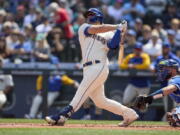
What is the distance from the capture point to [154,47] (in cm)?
1471

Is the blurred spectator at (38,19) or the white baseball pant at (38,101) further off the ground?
the blurred spectator at (38,19)

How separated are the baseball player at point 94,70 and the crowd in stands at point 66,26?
17.1 ft

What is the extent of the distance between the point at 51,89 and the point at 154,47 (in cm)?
267

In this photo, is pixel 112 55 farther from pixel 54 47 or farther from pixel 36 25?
pixel 36 25

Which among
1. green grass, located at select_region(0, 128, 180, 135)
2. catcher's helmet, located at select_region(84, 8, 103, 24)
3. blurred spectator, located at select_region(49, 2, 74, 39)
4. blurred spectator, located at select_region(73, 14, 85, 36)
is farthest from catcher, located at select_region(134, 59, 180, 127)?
blurred spectator, located at select_region(73, 14, 85, 36)

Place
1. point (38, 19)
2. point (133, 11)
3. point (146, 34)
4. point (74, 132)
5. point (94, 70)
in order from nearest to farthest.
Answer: point (74, 132)
point (94, 70)
point (146, 34)
point (38, 19)
point (133, 11)

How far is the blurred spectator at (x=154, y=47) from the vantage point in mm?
14588

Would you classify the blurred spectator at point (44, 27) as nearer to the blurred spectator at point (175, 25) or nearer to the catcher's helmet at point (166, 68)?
the blurred spectator at point (175, 25)

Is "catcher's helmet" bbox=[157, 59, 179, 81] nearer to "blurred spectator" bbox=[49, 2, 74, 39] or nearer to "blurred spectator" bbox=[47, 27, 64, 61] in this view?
"blurred spectator" bbox=[47, 27, 64, 61]

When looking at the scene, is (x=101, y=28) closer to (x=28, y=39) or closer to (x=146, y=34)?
(x=146, y=34)

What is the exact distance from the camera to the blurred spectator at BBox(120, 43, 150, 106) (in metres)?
14.2

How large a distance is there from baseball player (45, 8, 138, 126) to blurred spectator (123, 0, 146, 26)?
24.0 feet

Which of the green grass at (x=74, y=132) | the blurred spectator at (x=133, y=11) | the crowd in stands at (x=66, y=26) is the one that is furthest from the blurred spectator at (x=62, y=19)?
the green grass at (x=74, y=132)

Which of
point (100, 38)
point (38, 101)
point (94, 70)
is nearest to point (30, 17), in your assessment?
point (38, 101)
